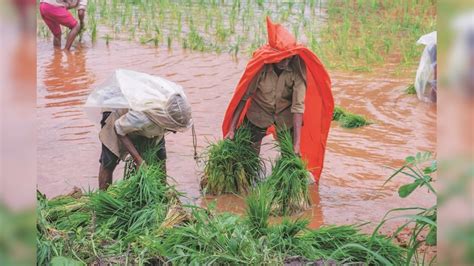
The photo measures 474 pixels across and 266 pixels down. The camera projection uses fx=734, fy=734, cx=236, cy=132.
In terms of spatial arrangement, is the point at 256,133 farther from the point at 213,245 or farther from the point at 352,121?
the point at 213,245

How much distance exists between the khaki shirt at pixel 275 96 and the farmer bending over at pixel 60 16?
493 centimetres

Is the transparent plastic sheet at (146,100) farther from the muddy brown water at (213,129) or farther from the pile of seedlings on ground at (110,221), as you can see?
the pile of seedlings on ground at (110,221)

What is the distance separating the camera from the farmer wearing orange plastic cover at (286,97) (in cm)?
476

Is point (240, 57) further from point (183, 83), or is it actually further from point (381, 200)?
point (381, 200)

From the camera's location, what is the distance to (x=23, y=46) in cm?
93

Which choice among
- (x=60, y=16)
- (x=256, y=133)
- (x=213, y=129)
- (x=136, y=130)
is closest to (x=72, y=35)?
(x=60, y=16)

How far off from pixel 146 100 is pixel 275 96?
91 centimetres

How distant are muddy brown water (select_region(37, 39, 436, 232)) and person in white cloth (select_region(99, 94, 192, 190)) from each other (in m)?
0.31

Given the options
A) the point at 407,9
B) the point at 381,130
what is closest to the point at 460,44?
the point at 381,130

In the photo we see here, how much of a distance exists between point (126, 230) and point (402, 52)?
262 inches

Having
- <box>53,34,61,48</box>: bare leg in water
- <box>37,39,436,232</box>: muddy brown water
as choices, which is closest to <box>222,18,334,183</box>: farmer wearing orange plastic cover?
<box>37,39,436,232</box>: muddy brown water

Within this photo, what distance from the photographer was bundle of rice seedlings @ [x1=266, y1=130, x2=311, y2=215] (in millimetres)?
4422

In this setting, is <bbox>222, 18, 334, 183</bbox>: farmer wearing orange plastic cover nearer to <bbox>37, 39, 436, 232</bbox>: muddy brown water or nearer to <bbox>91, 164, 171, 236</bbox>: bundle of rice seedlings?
<bbox>37, 39, 436, 232</bbox>: muddy brown water

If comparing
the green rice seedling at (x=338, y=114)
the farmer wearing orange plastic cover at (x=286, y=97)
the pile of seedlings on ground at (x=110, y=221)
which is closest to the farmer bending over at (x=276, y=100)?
the farmer wearing orange plastic cover at (x=286, y=97)
